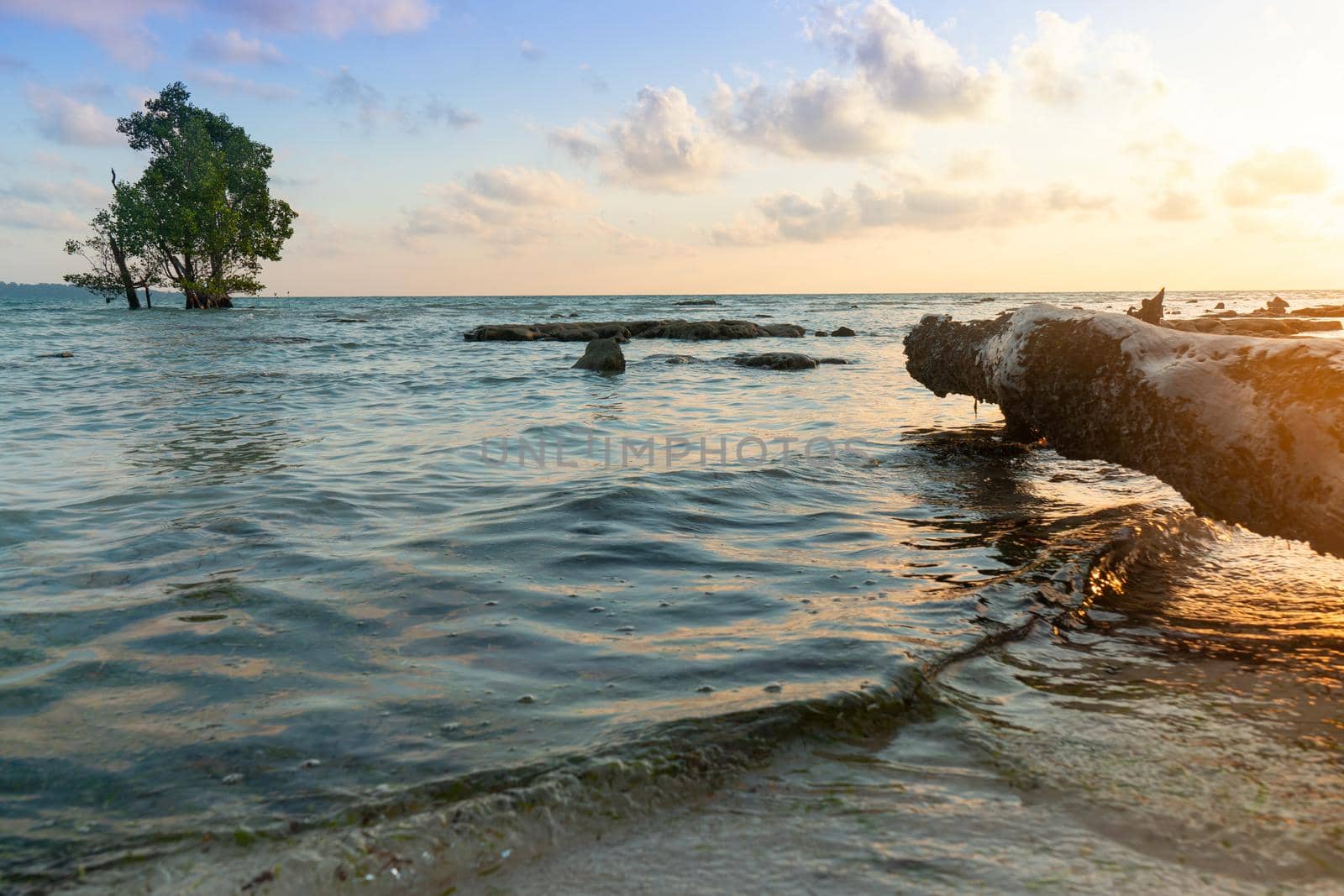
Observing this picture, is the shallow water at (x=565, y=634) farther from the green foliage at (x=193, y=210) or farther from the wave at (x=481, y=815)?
the green foliage at (x=193, y=210)

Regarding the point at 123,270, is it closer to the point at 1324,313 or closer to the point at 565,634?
the point at 565,634

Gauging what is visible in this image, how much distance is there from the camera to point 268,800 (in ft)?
7.76

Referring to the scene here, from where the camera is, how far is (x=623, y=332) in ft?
105

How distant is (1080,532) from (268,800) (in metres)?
4.86

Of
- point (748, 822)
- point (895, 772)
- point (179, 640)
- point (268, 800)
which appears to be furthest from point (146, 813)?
point (895, 772)

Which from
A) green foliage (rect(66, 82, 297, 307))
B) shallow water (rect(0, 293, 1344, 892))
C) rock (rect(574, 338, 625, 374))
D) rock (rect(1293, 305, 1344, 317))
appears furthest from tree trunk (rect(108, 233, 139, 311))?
rock (rect(1293, 305, 1344, 317))

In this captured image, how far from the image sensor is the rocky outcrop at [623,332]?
30.7 m

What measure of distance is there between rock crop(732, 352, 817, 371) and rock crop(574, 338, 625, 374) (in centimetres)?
331

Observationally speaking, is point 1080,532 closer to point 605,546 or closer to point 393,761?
point 605,546

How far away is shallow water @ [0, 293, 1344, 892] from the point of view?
242 cm

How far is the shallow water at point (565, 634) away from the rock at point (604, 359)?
34.8 feet

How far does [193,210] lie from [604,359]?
132 feet

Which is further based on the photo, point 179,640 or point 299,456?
point 299,456

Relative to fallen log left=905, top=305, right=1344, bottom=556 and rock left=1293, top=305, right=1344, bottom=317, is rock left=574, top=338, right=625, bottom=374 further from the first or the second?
rock left=1293, top=305, right=1344, bottom=317
